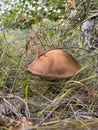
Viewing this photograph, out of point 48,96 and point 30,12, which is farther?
point 30,12

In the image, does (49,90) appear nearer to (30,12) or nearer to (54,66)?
(54,66)

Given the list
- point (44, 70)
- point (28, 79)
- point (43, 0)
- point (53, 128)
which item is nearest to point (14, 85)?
point (28, 79)

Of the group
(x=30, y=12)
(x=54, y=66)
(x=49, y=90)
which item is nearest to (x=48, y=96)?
(x=49, y=90)

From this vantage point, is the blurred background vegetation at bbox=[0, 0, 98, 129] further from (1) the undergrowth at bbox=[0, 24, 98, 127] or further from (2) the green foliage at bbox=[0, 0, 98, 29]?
(2) the green foliage at bbox=[0, 0, 98, 29]

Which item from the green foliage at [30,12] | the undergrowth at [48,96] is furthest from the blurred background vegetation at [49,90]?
the green foliage at [30,12]

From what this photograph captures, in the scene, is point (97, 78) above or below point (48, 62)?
below

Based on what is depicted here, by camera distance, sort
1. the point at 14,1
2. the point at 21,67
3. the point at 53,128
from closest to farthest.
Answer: the point at 53,128 → the point at 21,67 → the point at 14,1

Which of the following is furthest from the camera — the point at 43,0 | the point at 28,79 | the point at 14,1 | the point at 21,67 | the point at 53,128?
the point at 14,1

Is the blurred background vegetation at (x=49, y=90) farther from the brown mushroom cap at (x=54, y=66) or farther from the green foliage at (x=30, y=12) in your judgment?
the green foliage at (x=30, y=12)

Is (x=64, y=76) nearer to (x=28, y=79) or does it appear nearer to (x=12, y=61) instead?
(x=28, y=79)
